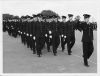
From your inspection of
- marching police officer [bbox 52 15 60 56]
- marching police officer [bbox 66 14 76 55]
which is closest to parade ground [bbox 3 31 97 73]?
marching police officer [bbox 66 14 76 55]

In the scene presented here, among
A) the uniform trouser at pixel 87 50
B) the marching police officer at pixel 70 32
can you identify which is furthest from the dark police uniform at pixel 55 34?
the uniform trouser at pixel 87 50

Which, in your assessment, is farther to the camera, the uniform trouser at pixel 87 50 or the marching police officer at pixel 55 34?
the marching police officer at pixel 55 34

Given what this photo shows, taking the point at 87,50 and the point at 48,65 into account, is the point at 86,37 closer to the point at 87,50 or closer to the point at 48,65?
the point at 87,50

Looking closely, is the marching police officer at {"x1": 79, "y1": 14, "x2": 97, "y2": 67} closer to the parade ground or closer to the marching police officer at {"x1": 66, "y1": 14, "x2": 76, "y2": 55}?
the parade ground

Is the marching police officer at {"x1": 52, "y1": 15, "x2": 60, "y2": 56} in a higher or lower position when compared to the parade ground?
higher

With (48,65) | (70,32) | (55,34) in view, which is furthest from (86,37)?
(55,34)

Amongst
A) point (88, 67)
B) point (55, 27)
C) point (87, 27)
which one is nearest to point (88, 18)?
point (87, 27)

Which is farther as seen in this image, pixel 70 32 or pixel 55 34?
pixel 55 34

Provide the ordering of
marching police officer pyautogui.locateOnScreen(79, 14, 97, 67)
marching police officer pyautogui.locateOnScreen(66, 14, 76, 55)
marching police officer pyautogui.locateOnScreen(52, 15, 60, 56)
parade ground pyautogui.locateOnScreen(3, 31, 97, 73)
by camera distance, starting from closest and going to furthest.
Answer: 1. parade ground pyautogui.locateOnScreen(3, 31, 97, 73)
2. marching police officer pyautogui.locateOnScreen(79, 14, 97, 67)
3. marching police officer pyautogui.locateOnScreen(66, 14, 76, 55)
4. marching police officer pyautogui.locateOnScreen(52, 15, 60, 56)

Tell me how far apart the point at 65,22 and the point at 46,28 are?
3.52 feet

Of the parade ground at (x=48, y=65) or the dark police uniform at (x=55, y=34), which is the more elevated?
the dark police uniform at (x=55, y=34)

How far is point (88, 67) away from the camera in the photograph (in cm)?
906

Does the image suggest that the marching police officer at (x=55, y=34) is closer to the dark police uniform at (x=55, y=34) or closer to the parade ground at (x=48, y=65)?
the dark police uniform at (x=55, y=34)

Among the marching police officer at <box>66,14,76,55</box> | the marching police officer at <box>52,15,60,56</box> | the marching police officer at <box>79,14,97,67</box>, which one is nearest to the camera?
the marching police officer at <box>79,14,97,67</box>
